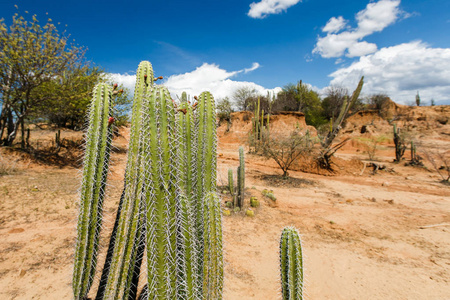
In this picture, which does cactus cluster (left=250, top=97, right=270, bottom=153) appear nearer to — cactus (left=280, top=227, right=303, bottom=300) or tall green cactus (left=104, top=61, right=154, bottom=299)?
cactus (left=280, top=227, right=303, bottom=300)

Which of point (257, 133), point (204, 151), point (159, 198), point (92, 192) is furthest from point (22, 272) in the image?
point (257, 133)

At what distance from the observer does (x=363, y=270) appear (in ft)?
11.8

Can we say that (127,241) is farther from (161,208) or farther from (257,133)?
(257,133)

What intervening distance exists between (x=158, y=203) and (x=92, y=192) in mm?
994

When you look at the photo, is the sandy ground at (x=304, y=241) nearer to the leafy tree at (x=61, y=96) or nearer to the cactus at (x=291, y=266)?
the cactus at (x=291, y=266)

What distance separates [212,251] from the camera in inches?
78.0

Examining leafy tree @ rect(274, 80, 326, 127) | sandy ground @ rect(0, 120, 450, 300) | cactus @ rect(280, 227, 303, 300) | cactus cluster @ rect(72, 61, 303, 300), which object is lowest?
sandy ground @ rect(0, 120, 450, 300)

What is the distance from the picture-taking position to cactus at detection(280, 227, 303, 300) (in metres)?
1.99

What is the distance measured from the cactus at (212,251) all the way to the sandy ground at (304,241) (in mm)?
1002

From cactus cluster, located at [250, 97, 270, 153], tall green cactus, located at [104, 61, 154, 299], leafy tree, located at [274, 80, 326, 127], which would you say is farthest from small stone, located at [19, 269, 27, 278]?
leafy tree, located at [274, 80, 326, 127]

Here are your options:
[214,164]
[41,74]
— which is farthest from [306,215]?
[41,74]

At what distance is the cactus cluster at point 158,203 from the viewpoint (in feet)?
4.38

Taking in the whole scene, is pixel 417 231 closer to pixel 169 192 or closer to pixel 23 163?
pixel 169 192

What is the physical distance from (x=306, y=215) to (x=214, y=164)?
451 cm
